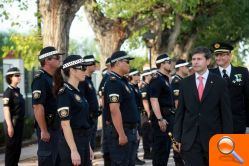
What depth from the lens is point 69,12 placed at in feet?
52.6

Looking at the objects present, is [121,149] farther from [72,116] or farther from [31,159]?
[31,159]

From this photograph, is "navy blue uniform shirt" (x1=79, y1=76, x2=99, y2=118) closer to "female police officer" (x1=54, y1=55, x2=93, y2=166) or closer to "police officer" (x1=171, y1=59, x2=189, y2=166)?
"police officer" (x1=171, y1=59, x2=189, y2=166)

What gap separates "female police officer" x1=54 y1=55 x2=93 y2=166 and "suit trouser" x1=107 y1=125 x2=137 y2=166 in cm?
178

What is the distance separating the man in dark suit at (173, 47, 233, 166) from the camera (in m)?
8.62

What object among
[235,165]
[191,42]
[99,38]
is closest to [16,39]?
[99,38]

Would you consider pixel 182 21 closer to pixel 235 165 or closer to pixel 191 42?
pixel 191 42

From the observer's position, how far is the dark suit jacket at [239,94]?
32.8 feet

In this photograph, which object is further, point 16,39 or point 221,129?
point 16,39

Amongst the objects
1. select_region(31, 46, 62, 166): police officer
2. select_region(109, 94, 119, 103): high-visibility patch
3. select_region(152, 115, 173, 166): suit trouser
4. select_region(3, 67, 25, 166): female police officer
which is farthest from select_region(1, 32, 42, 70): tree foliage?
select_region(31, 46, 62, 166): police officer

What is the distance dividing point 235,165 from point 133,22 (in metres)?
19.2

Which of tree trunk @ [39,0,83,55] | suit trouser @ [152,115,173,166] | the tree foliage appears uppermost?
the tree foliage

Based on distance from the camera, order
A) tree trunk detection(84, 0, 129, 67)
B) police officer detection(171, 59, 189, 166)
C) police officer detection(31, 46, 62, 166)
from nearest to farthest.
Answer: police officer detection(31, 46, 62, 166)
police officer detection(171, 59, 189, 166)
tree trunk detection(84, 0, 129, 67)

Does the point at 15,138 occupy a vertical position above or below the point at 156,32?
below

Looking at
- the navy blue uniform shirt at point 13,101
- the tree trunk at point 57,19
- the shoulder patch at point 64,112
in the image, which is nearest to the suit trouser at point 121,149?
the shoulder patch at point 64,112
